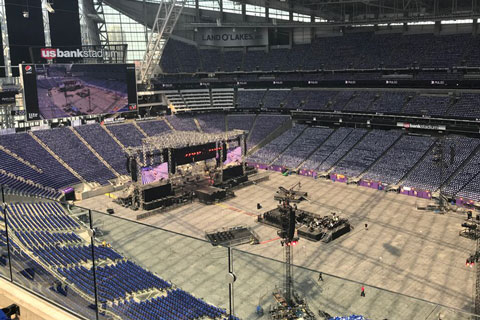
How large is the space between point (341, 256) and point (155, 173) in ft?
76.8

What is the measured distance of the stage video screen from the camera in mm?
46500

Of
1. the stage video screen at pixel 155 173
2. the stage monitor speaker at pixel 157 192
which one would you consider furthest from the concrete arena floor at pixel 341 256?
the stage video screen at pixel 155 173

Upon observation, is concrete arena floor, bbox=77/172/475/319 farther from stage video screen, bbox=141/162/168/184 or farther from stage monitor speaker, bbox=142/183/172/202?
stage video screen, bbox=141/162/168/184

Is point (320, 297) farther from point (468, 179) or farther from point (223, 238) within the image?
point (468, 179)

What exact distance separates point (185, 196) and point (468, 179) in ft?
105

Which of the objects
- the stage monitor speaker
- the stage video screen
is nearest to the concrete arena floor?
the stage monitor speaker

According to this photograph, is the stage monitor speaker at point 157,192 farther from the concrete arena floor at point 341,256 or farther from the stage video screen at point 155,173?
the concrete arena floor at point 341,256

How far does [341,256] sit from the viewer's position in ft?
109

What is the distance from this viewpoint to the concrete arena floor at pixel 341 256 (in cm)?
1672

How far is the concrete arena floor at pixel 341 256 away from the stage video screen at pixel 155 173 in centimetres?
435

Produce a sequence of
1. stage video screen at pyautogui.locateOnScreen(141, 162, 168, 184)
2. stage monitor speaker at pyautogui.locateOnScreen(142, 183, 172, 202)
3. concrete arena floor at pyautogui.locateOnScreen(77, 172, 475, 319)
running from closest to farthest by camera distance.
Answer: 1. concrete arena floor at pyautogui.locateOnScreen(77, 172, 475, 319)
2. stage monitor speaker at pyautogui.locateOnScreen(142, 183, 172, 202)
3. stage video screen at pyautogui.locateOnScreen(141, 162, 168, 184)

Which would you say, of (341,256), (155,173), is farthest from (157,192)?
(341,256)

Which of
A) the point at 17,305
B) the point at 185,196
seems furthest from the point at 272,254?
the point at 17,305

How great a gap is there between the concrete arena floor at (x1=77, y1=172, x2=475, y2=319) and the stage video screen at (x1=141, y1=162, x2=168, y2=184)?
4.35 meters
